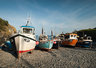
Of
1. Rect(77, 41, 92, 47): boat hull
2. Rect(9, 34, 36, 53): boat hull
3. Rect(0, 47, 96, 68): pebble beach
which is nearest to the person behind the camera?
Rect(0, 47, 96, 68): pebble beach

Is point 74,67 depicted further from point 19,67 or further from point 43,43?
point 43,43

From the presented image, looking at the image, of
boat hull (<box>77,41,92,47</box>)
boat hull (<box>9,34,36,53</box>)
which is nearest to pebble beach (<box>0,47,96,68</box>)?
boat hull (<box>9,34,36,53</box>)

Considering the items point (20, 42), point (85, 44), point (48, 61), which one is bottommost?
point (48, 61)

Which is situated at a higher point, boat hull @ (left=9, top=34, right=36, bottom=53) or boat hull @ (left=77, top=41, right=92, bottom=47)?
boat hull @ (left=9, top=34, right=36, bottom=53)

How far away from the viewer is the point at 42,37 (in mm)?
12125

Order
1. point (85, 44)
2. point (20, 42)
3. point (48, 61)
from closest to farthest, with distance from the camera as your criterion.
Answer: point (48, 61) → point (20, 42) → point (85, 44)

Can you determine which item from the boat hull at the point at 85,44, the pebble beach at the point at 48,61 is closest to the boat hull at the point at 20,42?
the pebble beach at the point at 48,61

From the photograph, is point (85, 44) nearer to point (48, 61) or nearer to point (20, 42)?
point (48, 61)

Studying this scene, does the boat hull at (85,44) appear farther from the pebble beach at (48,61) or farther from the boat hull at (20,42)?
the boat hull at (20,42)

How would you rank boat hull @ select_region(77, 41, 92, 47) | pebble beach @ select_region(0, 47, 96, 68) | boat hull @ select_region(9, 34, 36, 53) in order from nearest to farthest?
pebble beach @ select_region(0, 47, 96, 68) < boat hull @ select_region(9, 34, 36, 53) < boat hull @ select_region(77, 41, 92, 47)

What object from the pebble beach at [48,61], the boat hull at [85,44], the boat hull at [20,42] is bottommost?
the pebble beach at [48,61]

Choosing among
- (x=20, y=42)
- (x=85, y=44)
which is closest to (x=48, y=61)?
(x=20, y=42)

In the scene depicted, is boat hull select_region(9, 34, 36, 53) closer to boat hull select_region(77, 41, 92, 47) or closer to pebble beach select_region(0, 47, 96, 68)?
→ pebble beach select_region(0, 47, 96, 68)

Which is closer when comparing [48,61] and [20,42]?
[48,61]
